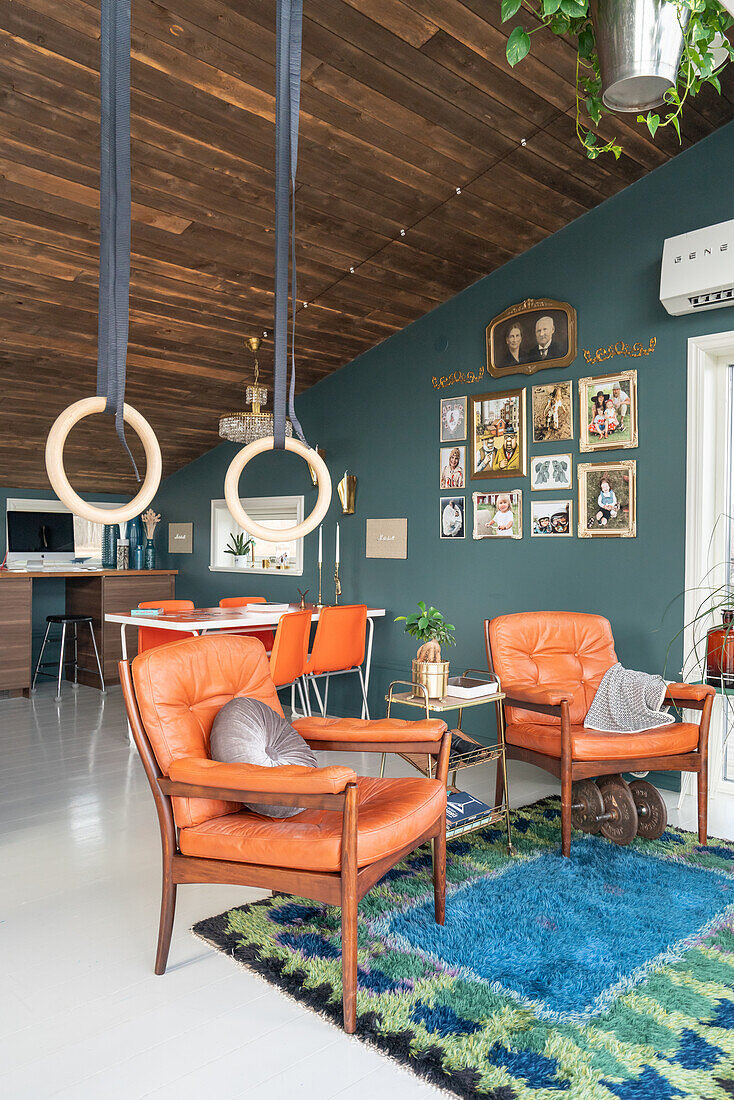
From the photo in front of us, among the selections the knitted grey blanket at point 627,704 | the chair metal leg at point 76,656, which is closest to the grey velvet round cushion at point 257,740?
the knitted grey blanket at point 627,704

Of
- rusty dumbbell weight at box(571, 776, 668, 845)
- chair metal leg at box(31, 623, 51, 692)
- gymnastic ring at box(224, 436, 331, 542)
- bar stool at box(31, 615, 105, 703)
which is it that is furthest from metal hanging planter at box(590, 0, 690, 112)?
chair metal leg at box(31, 623, 51, 692)

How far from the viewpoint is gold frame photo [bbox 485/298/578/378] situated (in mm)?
4336

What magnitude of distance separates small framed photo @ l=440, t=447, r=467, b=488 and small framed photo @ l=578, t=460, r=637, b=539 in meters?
0.80

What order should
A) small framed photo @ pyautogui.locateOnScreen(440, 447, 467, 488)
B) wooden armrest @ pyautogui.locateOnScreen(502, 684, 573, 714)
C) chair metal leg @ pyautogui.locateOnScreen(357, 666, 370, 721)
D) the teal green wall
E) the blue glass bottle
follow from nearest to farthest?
wooden armrest @ pyautogui.locateOnScreen(502, 684, 573, 714) < the teal green wall < small framed photo @ pyautogui.locateOnScreen(440, 447, 467, 488) < chair metal leg @ pyautogui.locateOnScreen(357, 666, 370, 721) < the blue glass bottle

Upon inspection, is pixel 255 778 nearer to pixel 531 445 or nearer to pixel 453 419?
pixel 531 445

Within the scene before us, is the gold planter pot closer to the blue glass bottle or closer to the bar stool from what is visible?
the bar stool

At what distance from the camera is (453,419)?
4.90 meters

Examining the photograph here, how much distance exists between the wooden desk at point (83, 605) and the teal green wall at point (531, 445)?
1.10m

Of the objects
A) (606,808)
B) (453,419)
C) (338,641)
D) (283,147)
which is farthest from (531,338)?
(283,147)

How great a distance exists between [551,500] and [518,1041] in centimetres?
298

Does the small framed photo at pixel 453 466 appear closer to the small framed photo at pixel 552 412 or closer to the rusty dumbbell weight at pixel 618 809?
the small framed photo at pixel 552 412

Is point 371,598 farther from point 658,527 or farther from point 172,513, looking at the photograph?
point 172,513

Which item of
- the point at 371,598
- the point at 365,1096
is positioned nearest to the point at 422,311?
the point at 371,598

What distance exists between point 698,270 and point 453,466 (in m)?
1.76
